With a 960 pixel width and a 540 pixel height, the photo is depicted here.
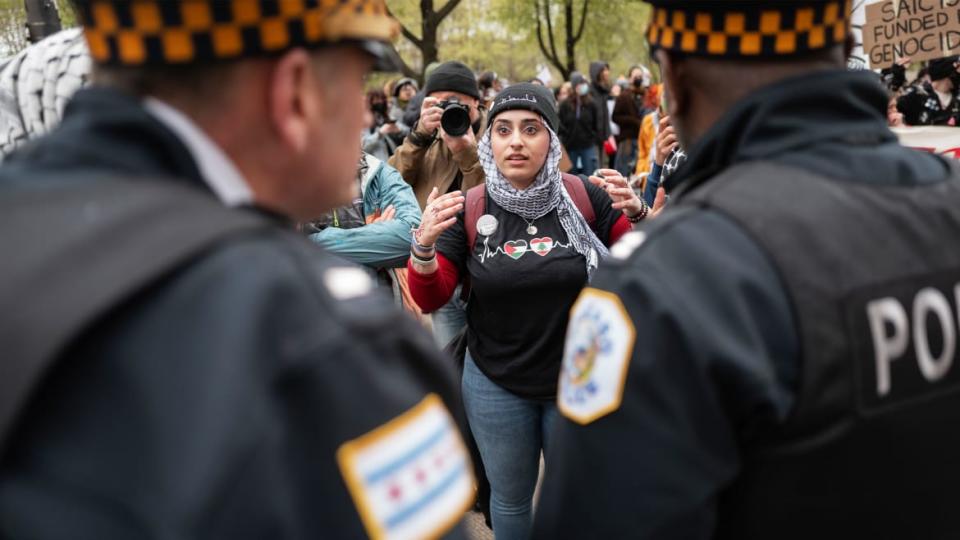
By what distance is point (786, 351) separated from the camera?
3.84 feet

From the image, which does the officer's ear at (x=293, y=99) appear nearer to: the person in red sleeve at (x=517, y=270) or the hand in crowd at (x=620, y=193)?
the person in red sleeve at (x=517, y=270)

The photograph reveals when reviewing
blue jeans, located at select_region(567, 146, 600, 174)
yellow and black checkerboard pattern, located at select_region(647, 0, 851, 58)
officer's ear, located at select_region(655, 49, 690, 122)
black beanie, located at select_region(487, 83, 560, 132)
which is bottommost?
blue jeans, located at select_region(567, 146, 600, 174)

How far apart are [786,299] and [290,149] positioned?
75 cm

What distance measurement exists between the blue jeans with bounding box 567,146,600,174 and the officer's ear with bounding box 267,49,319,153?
1134cm

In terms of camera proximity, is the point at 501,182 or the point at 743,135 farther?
the point at 501,182

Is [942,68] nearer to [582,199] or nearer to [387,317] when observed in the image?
[582,199]

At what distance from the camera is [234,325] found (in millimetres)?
772

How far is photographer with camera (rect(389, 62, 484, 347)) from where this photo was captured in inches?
164

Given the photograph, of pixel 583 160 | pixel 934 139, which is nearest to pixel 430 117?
pixel 934 139

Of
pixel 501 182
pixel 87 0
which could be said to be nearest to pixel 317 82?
pixel 87 0

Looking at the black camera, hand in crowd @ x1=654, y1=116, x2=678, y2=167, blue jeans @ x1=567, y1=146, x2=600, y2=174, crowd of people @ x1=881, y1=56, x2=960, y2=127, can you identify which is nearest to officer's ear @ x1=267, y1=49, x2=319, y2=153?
hand in crowd @ x1=654, y1=116, x2=678, y2=167

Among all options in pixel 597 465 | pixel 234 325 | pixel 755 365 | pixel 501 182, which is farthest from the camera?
pixel 501 182

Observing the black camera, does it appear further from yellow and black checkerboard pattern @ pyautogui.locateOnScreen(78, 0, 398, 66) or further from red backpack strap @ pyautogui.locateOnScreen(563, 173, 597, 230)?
yellow and black checkerboard pattern @ pyautogui.locateOnScreen(78, 0, 398, 66)

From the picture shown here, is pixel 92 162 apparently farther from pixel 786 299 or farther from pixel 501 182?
pixel 501 182
